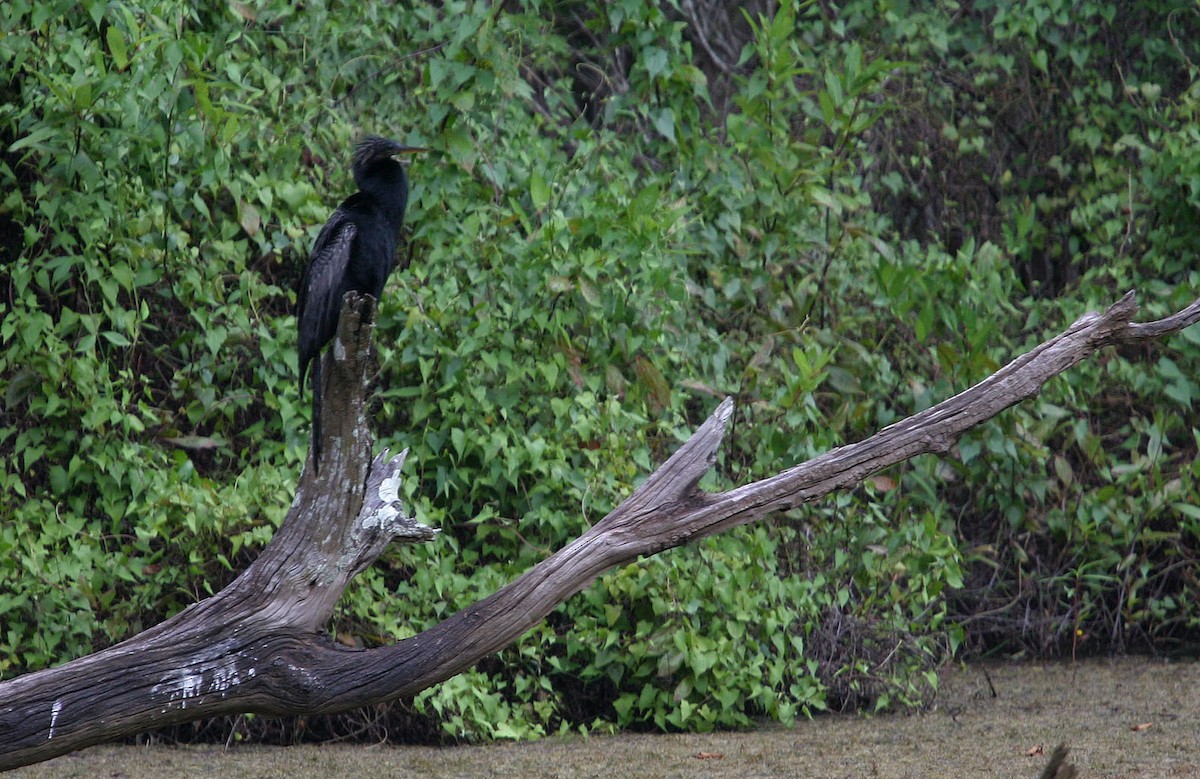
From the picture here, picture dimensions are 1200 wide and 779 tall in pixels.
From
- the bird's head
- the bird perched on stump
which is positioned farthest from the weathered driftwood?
the bird's head

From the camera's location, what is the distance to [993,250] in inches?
198

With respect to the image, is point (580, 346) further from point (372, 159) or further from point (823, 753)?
point (823, 753)

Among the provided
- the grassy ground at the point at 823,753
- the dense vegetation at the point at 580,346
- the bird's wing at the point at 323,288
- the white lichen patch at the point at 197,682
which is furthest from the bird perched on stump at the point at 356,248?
the grassy ground at the point at 823,753

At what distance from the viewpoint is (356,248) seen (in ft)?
11.2

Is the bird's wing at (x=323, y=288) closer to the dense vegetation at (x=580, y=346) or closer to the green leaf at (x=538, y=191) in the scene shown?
the dense vegetation at (x=580, y=346)

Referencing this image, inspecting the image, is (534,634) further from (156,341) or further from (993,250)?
(993,250)

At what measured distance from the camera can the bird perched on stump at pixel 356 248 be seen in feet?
10.7

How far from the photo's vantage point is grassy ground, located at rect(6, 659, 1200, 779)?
10.8 feet

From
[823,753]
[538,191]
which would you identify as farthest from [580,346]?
[823,753]

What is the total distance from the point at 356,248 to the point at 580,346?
1.00 meters

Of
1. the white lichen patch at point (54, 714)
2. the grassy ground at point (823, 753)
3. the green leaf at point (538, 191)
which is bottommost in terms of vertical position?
the grassy ground at point (823, 753)

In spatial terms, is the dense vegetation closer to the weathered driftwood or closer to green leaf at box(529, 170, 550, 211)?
green leaf at box(529, 170, 550, 211)

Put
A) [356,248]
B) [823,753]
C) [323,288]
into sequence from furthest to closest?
[823,753]
[356,248]
[323,288]

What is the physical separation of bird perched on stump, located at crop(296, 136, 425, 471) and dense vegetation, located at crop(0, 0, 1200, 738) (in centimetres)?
53
